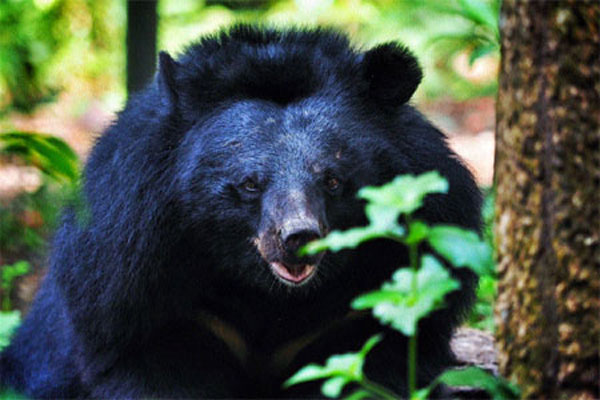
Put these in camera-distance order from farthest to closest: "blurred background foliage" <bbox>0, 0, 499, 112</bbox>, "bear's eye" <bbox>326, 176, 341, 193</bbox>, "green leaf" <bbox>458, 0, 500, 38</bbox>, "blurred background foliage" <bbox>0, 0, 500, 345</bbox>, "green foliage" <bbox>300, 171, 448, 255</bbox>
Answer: "blurred background foliage" <bbox>0, 0, 499, 112</bbox>, "blurred background foliage" <bbox>0, 0, 500, 345</bbox>, "green leaf" <bbox>458, 0, 500, 38</bbox>, "bear's eye" <bbox>326, 176, 341, 193</bbox>, "green foliage" <bbox>300, 171, 448, 255</bbox>

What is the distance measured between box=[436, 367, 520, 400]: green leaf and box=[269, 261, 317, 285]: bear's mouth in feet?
3.32

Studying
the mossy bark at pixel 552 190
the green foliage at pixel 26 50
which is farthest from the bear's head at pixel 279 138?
the green foliage at pixel 26 50

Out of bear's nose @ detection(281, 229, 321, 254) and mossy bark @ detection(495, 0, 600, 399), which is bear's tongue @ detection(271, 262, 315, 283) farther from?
mossy bark @ detection(495, 0, 600, 399)

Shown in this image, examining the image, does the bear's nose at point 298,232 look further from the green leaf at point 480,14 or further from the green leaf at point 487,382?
the green leaf at point 480,14

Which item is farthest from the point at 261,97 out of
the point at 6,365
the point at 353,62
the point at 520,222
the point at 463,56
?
the point at 463,56

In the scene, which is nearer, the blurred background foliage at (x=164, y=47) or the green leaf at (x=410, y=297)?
the green leaf at (x=410, y=297)

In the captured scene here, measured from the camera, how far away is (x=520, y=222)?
2846 mm

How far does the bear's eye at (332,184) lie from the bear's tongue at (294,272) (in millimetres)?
361

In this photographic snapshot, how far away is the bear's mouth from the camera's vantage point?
401 cm

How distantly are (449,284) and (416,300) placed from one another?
11 centimetres

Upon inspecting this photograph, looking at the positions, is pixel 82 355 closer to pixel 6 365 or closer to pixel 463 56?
pixel 6 365

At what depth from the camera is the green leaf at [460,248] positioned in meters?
2.83

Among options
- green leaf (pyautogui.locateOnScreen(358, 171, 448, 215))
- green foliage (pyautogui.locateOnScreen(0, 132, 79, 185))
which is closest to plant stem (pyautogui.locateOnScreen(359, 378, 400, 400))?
green leaf (pyautogui.locateOnScreen(358, 171, 448, 215))

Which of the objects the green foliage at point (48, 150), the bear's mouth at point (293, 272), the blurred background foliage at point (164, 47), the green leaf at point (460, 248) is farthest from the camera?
the blurred background foliage at point (164, 47)
